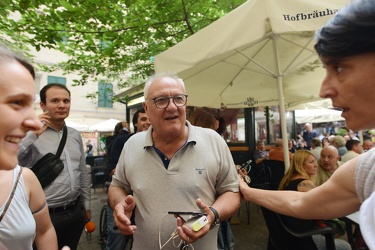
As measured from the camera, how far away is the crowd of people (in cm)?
Result: 78

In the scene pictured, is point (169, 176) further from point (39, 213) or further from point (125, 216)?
point (39, 213)

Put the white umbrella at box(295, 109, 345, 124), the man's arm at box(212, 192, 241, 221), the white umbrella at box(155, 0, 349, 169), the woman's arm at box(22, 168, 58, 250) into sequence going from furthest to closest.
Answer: the white umbrella at box(295, 109, 345, 124) < the white umbrella at box(155, 0, 349, 169) < the man's arm at box(212, 192, 241, 221) < the woman's arm at box(22, 168, 58, 250)

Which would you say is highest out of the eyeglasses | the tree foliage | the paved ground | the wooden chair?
the tree foliage

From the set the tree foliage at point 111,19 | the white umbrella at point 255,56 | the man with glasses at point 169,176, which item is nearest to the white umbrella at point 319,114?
the white umbrella at point 255,56

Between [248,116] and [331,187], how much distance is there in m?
7.83

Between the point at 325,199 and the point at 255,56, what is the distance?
136 inches

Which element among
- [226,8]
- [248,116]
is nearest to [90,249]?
[226,8]

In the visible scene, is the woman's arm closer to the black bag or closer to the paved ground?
the black bag

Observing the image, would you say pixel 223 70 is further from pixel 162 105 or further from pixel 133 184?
pixel 133 184

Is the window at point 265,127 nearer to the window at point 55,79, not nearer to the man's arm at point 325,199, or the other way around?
the man's arm at point 325,199

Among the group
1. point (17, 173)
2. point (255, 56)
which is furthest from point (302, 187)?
point (17, 173)

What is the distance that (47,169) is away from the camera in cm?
236

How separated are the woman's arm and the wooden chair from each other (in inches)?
86.7

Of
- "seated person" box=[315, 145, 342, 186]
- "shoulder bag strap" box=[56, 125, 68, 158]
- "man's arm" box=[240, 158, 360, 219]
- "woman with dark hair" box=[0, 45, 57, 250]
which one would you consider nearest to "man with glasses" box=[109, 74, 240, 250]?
"man's arm" box=[240, 158, 360, 219]
